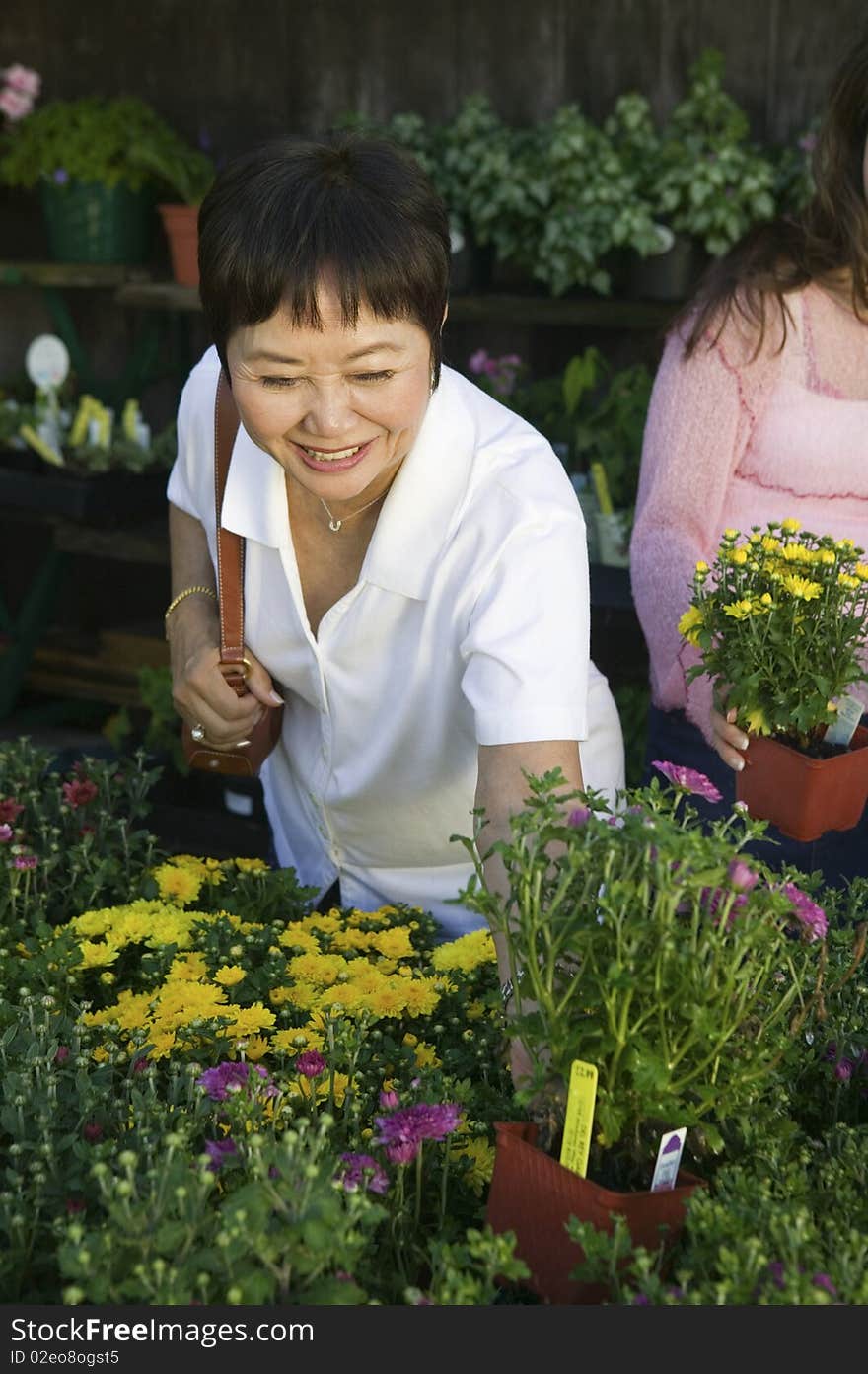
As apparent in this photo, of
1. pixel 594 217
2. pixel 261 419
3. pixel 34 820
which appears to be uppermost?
pixel 594 217

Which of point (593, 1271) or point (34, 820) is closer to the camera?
point (593, 1271)

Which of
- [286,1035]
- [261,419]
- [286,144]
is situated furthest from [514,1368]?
[286,144]

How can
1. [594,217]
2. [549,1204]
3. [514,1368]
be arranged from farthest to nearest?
[594,217] < [549,1204] < [514,1368]

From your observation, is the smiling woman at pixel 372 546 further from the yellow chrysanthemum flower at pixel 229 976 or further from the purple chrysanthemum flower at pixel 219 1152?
the purple chrysanthemum flower at pixel 219 1152

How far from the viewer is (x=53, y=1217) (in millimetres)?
1208

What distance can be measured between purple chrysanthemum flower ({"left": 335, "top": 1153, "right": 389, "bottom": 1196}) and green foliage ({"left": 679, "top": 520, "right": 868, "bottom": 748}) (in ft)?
2.37

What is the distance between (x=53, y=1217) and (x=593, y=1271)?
462 millimetres

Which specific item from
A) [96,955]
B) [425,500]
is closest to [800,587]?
[425,500]

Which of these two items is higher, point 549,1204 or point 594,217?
point 594,217

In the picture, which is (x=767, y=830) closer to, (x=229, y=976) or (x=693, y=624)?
(x=693, y=624)

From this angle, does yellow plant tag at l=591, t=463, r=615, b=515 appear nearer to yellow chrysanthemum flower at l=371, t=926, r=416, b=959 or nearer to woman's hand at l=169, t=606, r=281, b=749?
woman's hand at l=169, t=606, r=281, b=749

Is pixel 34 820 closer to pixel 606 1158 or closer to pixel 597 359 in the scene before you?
pixel 606 1158

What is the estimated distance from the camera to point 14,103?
4.19 meters

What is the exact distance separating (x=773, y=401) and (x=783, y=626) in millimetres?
641
